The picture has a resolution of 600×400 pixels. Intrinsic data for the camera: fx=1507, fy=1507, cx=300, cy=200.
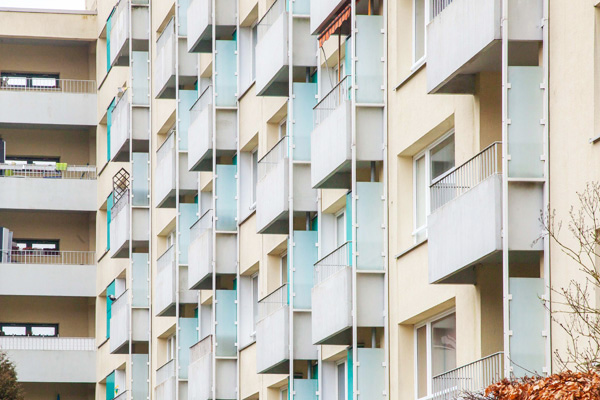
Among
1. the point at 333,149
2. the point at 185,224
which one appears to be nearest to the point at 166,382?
the point at 185,224

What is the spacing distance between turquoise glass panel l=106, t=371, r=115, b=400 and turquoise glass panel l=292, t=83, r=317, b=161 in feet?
82.1

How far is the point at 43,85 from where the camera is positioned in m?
61.1

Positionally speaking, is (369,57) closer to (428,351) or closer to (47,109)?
(428,351)

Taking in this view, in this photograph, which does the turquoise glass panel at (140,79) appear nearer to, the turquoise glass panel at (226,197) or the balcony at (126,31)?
the balcony at (126,31)

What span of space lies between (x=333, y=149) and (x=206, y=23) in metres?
11.6

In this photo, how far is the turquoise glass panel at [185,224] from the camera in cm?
4156

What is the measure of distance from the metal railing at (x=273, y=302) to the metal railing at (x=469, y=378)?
9190 mm

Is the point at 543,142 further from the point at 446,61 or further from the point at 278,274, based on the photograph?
the point at 278,274

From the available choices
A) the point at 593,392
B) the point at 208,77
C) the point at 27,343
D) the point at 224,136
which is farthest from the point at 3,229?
the point at 593,392

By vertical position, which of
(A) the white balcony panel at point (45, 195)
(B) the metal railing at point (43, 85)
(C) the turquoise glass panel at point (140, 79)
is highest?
(B) the metal railing at point (43, 85)

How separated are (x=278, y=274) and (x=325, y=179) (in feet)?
23.4

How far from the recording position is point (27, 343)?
56.3 metres

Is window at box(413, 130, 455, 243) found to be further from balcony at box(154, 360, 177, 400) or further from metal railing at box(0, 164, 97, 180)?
metal railing at box(0, 164, 97, 180)

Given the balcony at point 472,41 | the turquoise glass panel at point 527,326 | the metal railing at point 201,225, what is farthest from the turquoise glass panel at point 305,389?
the turquoise glass panel at point 527,326
